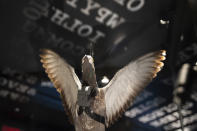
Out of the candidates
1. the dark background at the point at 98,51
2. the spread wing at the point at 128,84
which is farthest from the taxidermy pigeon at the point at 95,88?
the dark background at the point at 98,51

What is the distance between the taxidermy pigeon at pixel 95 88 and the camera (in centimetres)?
137

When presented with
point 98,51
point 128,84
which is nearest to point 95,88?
point 128,84

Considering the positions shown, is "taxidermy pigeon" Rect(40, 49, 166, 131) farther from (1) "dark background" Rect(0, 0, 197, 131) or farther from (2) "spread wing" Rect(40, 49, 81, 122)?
(1) "dark background" Rect(0, 0, 197, 131)

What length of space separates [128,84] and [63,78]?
0.34 meters

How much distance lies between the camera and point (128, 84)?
1.50m

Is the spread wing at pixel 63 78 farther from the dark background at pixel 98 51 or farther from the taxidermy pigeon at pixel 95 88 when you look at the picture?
the dark background at pixel 98 51

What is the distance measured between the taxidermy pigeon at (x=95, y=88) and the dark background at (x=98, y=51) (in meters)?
0.66

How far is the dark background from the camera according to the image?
242cm

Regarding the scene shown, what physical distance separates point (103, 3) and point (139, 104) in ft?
3.93

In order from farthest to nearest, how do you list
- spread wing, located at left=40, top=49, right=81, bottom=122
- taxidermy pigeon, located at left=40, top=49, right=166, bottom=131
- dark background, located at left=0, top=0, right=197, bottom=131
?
dark background, located at left=0, top=0, right=197, bottom=131 < spread wing, located at left=40, top=49, right=81, bottom=122 < taxidermy pigeon, located at left=40, top=49, right=166, bottom=131

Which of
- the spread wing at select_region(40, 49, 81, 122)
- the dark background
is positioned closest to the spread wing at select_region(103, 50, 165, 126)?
the spread wing at select_region(40, 49, 81, 122)

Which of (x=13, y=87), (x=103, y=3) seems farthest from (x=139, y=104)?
(x=13, y=87)

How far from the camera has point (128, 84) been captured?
4.92ft

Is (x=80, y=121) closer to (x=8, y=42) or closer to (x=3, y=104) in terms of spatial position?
(x=8, y=42)
